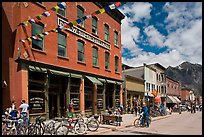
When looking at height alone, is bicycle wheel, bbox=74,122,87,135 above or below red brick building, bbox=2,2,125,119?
below

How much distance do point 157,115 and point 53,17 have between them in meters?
15.8

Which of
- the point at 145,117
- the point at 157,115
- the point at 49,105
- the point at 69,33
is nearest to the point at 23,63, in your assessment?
the point at 49,105

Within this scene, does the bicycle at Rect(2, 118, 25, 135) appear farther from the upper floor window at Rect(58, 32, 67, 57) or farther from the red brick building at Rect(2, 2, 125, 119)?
the upper floor window at Rect(58, 32, 67, 57)

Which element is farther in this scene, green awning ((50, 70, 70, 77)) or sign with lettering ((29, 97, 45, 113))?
green awning ((50, 70, 70, 77))

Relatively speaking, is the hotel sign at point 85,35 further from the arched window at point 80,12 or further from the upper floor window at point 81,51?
the arched window at point 80,12

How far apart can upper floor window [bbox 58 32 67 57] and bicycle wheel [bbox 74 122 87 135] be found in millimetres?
8001

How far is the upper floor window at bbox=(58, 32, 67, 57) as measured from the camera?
63.7 feet

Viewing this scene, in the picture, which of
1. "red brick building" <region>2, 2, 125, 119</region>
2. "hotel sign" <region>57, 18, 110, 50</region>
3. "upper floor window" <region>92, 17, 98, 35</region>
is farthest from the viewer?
"upper floor window" <region>92, 17, 98, 35</region>

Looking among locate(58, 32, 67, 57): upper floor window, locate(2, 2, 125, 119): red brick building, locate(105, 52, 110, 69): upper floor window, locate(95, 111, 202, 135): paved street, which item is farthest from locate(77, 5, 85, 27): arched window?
locate(95, 111, 202, 135): paved street

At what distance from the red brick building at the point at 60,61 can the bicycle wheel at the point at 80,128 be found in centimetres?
457

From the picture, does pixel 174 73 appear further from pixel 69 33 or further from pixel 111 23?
pixel 69 33

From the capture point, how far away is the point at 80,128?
1273 centimetres

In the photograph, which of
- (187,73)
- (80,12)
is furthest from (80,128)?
(187,73)

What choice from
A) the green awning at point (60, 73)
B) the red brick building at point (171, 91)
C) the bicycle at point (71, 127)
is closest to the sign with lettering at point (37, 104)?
the green awning at point (60, 73)
